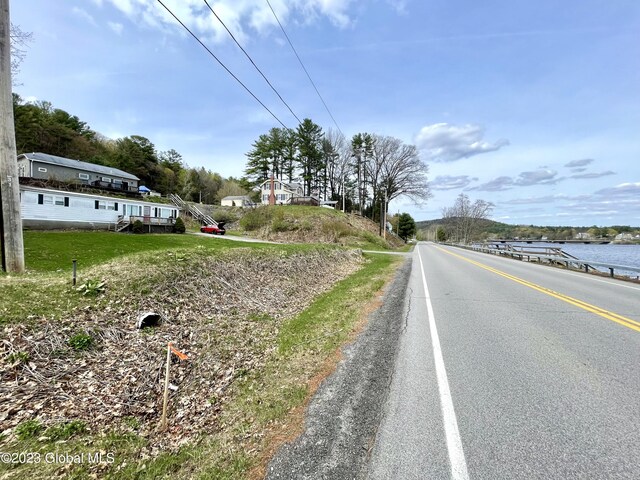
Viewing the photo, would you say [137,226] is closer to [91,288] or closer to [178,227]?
[178,227]

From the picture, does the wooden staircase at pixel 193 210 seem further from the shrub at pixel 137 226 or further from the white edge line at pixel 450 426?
the white edge line at pixel 450 426

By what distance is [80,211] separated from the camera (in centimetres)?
2858

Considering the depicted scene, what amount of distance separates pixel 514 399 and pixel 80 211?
35353 millimetres

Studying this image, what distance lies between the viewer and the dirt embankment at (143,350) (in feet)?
11.8

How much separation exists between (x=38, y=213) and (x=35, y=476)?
31.5 m

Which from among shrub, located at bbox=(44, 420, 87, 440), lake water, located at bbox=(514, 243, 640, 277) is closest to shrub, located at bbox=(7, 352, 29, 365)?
shrub, located at bbox=(44, 420, 87, 440)

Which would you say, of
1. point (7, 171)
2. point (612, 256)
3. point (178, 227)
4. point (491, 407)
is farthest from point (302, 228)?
point (612, 256)

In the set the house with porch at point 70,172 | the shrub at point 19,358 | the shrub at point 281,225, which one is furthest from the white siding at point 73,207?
the shrub at point 19,358

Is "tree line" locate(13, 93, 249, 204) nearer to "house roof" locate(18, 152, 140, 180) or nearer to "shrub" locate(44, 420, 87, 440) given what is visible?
"house roof" locate(18, 152, 140, 180)

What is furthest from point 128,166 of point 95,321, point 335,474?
point 335,474

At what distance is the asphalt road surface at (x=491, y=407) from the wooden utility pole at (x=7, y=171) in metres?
8.24

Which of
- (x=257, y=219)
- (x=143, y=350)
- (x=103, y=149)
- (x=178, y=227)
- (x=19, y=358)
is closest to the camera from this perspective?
(x=19, y=358)

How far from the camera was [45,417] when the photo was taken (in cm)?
339

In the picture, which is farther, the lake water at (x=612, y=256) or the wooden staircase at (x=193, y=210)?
the wooden staircase at (x=193, y=210)
